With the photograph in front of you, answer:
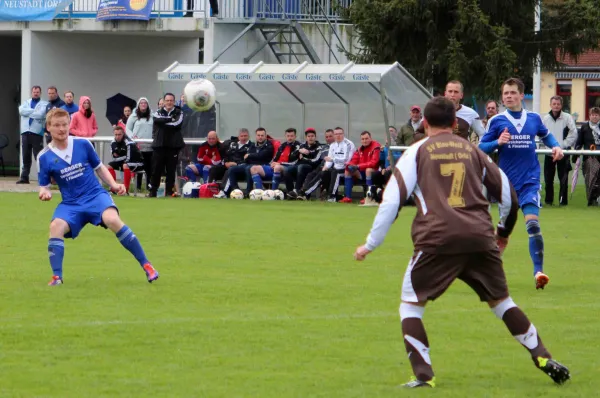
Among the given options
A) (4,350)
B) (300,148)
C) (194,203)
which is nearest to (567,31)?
(300,148)

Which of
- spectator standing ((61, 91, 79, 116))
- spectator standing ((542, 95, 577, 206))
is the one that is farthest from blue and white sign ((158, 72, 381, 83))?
spectator standing ((542, 95, 577, 206))

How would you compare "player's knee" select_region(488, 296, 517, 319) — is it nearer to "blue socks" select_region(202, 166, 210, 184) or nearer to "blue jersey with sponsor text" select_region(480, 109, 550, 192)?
"blue jersey with sponsor text" select_region(480, 109, 550, 192)

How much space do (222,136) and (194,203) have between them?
17.3 ft

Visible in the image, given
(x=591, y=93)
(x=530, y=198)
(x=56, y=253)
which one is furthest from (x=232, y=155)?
(x=591, y=93)

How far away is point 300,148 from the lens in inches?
953

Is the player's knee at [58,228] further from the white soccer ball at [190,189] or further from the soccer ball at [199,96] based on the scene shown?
the white soccer ball at [190,189]

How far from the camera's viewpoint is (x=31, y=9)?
30.7 m

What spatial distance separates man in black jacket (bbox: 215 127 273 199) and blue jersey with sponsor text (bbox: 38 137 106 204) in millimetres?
13220

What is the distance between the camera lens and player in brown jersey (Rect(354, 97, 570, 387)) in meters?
6.76

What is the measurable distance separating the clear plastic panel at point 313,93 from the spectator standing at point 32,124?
5276mm

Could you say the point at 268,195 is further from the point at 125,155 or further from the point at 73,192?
the point at 73,192

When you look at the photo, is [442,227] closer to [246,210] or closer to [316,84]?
[246,210]

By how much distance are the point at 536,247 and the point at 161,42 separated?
75.6ft

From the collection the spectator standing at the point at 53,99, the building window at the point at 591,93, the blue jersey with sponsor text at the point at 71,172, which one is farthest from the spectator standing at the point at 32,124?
the building window at the point at 591,93
